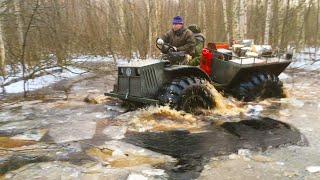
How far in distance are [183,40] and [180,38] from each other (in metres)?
0.08

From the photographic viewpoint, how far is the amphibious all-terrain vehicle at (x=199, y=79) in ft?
25.3

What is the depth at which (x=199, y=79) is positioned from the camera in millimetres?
8133

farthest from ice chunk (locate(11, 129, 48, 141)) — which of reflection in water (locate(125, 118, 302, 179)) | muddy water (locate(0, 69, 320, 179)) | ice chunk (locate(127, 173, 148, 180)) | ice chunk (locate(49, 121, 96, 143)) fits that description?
ice chunk (locate(127, 173, 148, 180))

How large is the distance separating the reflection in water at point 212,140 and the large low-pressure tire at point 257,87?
1.72 metres

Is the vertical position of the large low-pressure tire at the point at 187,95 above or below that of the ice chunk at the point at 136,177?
above

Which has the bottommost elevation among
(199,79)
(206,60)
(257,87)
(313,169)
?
(313,169)

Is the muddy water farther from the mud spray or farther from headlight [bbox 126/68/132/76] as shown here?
headlight [bbox 126/68/132/76]

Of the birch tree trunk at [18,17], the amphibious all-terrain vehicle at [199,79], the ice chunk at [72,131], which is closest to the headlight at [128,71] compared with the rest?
the amphibious all-terrain vehicle at [199,79]

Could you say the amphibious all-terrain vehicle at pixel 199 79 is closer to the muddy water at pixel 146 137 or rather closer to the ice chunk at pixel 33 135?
the muddy water at pixel 146 137

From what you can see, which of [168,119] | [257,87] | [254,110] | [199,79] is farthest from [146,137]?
[257,87]

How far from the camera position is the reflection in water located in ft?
18.6

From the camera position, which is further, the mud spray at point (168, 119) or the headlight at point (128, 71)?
the headlight at point (128, 71)

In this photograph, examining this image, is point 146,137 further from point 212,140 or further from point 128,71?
point 128,71

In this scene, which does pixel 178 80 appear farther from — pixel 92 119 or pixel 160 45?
pixel 92 119
